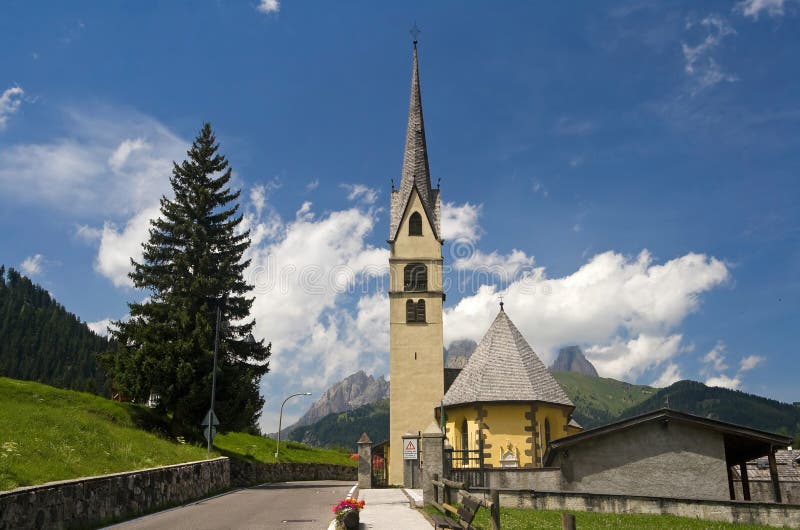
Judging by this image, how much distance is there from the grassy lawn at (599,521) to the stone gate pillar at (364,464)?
11.1 metres

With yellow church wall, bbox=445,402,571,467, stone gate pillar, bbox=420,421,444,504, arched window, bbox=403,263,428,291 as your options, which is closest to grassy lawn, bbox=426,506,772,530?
stone gate pillar, bbox=420,421,444,504

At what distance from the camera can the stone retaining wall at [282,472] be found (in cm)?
3014

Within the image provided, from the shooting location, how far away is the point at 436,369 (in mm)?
41969

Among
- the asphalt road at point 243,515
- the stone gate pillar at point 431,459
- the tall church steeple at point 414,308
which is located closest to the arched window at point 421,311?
the tall church steeple at point 414,308

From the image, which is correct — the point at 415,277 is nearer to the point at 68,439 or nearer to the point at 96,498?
the point at 68,439

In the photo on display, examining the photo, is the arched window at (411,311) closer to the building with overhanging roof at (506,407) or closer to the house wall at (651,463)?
the building with overhanging roof at (506,407)

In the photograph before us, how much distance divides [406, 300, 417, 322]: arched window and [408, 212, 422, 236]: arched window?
201 inches

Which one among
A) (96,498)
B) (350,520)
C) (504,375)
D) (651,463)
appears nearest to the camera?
(350,520)

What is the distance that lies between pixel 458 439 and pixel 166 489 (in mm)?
20689

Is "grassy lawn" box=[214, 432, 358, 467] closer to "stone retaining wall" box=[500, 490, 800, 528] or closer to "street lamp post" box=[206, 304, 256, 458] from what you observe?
"street lamp post" box=[206, 304, 256, 458]

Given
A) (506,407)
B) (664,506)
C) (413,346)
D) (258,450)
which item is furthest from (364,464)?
(258,450)

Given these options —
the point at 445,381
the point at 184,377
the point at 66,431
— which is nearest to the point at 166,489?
the point at 66,431

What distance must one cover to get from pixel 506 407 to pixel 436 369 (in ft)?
32.7

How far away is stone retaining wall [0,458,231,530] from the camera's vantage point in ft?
33.0
